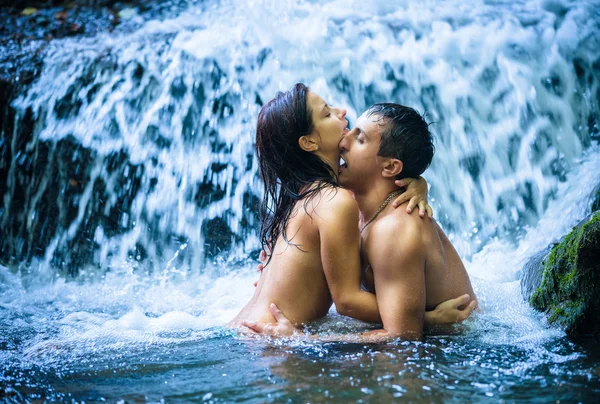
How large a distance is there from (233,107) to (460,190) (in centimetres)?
238

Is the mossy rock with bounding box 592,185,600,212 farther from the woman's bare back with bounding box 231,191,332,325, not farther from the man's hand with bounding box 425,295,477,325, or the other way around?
the woman's bare back with bounding box 231,191,332,325

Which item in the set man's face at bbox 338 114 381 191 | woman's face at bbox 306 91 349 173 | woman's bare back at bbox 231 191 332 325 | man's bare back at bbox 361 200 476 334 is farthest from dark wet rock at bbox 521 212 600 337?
woman's face at bbox 306 91 349 173

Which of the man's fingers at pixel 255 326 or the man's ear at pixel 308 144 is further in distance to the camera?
the man's ear at pixel 308 144

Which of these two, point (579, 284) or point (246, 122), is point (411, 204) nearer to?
point (579, 284)

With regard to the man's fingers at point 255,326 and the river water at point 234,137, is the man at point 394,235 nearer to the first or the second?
the man's fingers at point 255,326

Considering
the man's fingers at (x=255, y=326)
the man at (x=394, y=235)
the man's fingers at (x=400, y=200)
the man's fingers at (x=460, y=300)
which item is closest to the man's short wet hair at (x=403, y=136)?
the man at (x=394, y=235)

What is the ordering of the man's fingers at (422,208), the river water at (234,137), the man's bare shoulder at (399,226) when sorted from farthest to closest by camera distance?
the river water at (234,137) < the man's fingers at (422,208) < the man's bare shoulder at (399,226)

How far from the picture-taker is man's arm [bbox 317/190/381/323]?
3.20m

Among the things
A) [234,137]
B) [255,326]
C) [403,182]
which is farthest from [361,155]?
[234,137]

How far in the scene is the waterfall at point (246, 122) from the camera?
599 centimetres

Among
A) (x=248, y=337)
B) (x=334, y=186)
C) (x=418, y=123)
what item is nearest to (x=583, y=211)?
(x=418, y=123)

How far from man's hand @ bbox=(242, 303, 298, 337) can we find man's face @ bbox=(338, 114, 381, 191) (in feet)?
2.56

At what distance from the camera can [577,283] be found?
3.12 m

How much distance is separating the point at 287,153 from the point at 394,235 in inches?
31.0
